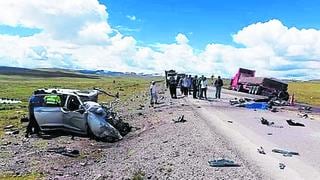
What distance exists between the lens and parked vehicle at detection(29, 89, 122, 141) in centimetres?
2234

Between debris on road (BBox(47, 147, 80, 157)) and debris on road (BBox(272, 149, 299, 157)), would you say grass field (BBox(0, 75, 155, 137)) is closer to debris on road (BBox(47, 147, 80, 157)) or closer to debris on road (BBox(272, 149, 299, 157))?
debris on road (BBox(47, 147, 80, 157))

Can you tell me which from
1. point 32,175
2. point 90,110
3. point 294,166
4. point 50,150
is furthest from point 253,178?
point 90,110

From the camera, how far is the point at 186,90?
46.0 meters

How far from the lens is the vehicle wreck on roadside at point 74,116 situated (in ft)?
73.4

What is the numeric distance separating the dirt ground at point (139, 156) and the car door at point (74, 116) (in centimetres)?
54

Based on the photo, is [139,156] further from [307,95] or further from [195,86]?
[307,95]

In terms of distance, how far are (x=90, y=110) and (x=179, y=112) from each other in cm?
830

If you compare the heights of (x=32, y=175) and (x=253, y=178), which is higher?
(x=253, y=178)

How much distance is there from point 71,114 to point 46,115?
63.2 inches

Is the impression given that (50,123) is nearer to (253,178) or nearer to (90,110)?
(90,110)

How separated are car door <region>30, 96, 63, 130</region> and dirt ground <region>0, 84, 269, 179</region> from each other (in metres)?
0.85

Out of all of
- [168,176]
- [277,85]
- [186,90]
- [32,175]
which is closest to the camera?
[168,176]

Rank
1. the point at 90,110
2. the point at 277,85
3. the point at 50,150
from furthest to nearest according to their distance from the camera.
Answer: the point at 277,85
the point at 90,110
the point at 50,150

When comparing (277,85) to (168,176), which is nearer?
(168,176)
